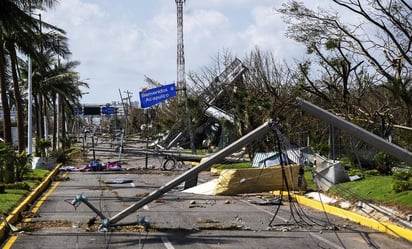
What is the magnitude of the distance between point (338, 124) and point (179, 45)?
51360mm

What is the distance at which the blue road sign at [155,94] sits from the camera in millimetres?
40375

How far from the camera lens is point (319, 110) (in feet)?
33.4

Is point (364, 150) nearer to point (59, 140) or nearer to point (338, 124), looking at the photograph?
point (338, 124)

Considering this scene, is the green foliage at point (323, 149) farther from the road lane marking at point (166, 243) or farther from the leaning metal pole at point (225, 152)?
the road lane marking at point (166, 243)

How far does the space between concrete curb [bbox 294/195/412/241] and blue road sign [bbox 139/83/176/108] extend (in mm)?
24169

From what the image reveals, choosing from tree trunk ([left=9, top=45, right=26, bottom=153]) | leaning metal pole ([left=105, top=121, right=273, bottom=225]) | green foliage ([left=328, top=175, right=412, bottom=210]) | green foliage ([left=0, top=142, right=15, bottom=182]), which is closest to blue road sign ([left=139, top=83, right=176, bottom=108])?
tree trunk ([left=9, top=45, right=26, bottom=153])

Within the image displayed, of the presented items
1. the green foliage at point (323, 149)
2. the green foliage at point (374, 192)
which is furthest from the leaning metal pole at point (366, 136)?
the green foliage at point (323, 149)

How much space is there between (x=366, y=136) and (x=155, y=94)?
103ft

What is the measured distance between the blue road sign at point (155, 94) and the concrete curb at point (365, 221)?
79.3ft

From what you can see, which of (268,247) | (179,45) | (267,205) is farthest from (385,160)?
(179,45)

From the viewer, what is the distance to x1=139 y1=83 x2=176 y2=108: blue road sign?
4038 centimetres

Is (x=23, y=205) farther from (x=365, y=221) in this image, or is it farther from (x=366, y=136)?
(x=366, y=136)

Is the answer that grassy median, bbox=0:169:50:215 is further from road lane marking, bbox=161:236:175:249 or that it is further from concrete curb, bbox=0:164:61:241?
road lane marking, bbox=161:236:175:249

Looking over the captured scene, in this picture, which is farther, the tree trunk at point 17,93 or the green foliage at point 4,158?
the tree trunk at point 17,93
